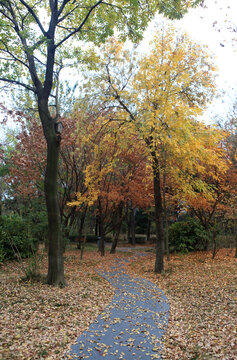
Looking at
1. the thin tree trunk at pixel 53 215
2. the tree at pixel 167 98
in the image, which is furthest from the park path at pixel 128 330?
the tree at pixel 167 98

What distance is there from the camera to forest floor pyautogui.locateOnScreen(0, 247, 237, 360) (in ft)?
12.6

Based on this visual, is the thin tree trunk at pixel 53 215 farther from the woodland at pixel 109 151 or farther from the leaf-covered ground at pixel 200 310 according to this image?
the leaf-covered ground at pixel 200 310

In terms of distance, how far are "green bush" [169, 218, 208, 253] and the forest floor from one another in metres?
6.18

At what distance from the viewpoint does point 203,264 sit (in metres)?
11.5

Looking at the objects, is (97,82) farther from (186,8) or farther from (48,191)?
(48,191)

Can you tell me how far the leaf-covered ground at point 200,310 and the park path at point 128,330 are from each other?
209mm

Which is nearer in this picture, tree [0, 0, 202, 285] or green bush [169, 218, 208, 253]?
tree [0, 0, 202, 285]

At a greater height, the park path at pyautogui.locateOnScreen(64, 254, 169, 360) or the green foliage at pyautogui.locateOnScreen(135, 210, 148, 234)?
the green foliage at pyautogui.locateOnScreen(135, 210, 148, 234)

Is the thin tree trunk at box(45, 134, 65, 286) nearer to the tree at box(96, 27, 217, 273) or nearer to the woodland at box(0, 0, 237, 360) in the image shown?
the woodland at box(0, 0, 237, 360)

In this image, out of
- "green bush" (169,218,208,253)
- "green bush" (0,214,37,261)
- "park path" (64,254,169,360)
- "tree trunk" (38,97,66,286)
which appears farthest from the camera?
"green bush" (169,218,208,253)

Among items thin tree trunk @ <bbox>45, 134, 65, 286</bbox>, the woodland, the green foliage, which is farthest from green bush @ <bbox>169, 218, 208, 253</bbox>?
the green foliage

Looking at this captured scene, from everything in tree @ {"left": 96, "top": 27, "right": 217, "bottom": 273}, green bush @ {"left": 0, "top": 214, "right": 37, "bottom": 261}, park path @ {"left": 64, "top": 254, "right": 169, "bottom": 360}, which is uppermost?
tree @ {"left": 96, "top": 27, "right": 217, "bottom": 273}

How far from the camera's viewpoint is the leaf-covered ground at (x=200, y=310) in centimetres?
391

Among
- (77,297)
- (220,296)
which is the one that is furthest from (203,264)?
(77,297)
